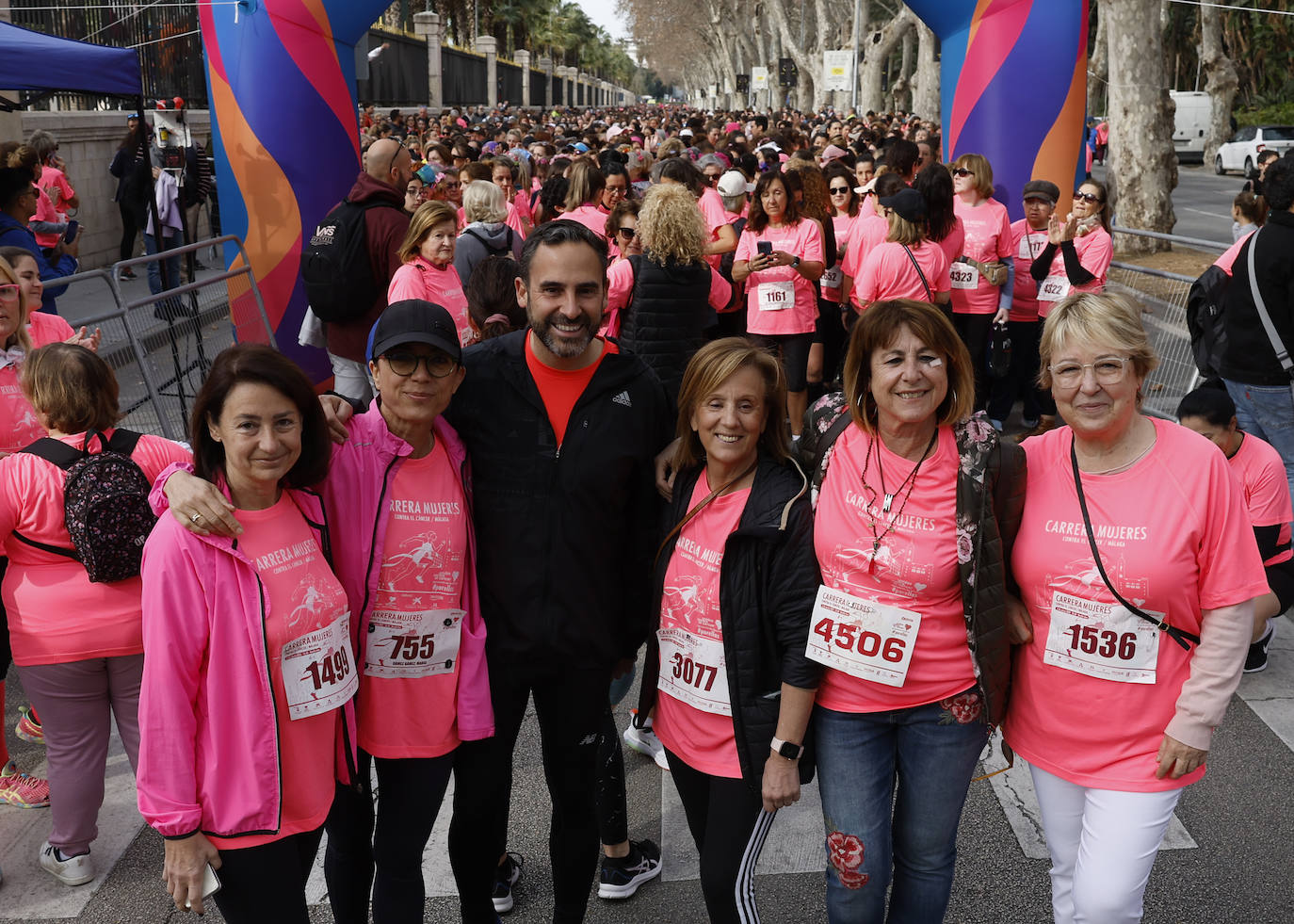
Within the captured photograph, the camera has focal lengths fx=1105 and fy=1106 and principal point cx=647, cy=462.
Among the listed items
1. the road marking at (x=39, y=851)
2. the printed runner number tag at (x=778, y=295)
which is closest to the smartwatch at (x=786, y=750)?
the road marking at (x=39, y=851)

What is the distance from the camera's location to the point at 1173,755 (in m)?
2.41

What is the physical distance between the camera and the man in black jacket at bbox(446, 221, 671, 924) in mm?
2697

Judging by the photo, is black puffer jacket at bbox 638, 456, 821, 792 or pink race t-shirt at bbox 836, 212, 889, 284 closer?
black puffer jacket at bbox 638, 456, 821, 792

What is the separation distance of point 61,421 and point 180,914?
1.54 metres

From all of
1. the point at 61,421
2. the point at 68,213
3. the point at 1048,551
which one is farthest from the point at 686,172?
the point at 68,213

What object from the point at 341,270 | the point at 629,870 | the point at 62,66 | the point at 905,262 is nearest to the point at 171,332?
the point at 341,270

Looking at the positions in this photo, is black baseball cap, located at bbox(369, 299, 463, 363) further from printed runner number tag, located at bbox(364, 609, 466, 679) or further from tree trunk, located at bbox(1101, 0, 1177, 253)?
tree trunk, located at bbox(1101, 0, 1177, 253)

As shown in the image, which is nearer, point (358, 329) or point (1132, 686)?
point (1132, 686)

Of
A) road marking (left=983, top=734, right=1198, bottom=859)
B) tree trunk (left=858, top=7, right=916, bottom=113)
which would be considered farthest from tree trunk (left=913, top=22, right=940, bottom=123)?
road marking (left=983, top=734, right=1198, bottom=859)

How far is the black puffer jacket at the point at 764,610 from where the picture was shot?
2.53 meters

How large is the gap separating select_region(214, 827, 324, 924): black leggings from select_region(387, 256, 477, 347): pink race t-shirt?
10.5 feet

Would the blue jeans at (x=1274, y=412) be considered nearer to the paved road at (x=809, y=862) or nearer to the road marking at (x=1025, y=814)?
the paved road at (x=809, y=862)

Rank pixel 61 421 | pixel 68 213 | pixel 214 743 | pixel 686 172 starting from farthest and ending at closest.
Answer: pixel 68 213, pixel 686 172, pixel 61 421, pixel 214 743

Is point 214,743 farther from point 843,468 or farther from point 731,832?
point 843,468
